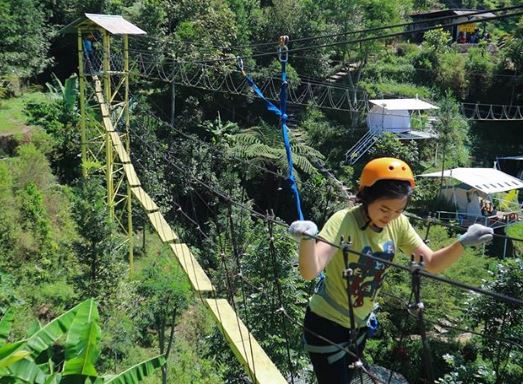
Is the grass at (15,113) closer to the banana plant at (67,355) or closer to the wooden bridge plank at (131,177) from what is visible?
the wooden bridge plank at (131,177)

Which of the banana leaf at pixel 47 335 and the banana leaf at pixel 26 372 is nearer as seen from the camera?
the banana leaf at pixel 26 372

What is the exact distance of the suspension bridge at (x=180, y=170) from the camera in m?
1.96

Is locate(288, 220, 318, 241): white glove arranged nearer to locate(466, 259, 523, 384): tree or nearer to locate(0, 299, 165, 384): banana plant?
locate(0, 299, 165, 384): banana plant

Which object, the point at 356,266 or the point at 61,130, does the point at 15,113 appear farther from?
the point at 356,266

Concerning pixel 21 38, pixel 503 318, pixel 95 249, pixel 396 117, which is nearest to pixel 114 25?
pixel 95 249

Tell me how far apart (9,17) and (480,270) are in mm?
8996

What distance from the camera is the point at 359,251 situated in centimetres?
140

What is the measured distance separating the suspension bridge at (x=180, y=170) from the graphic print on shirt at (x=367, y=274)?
0.09 m

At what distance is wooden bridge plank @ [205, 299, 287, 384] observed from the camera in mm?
1910

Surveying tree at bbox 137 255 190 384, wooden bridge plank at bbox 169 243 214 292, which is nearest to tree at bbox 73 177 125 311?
tree at bbox 137 255 190 384

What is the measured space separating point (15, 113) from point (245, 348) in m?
9.82

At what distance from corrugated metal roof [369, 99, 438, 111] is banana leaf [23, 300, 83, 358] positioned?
10680mm

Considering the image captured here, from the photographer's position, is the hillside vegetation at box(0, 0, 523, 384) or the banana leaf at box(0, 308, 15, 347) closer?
the banana leaf at box(0, 308, 15, 347)

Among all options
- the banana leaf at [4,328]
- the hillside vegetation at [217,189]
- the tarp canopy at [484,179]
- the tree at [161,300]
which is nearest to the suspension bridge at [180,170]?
the hillside vegetation at [217,189]
